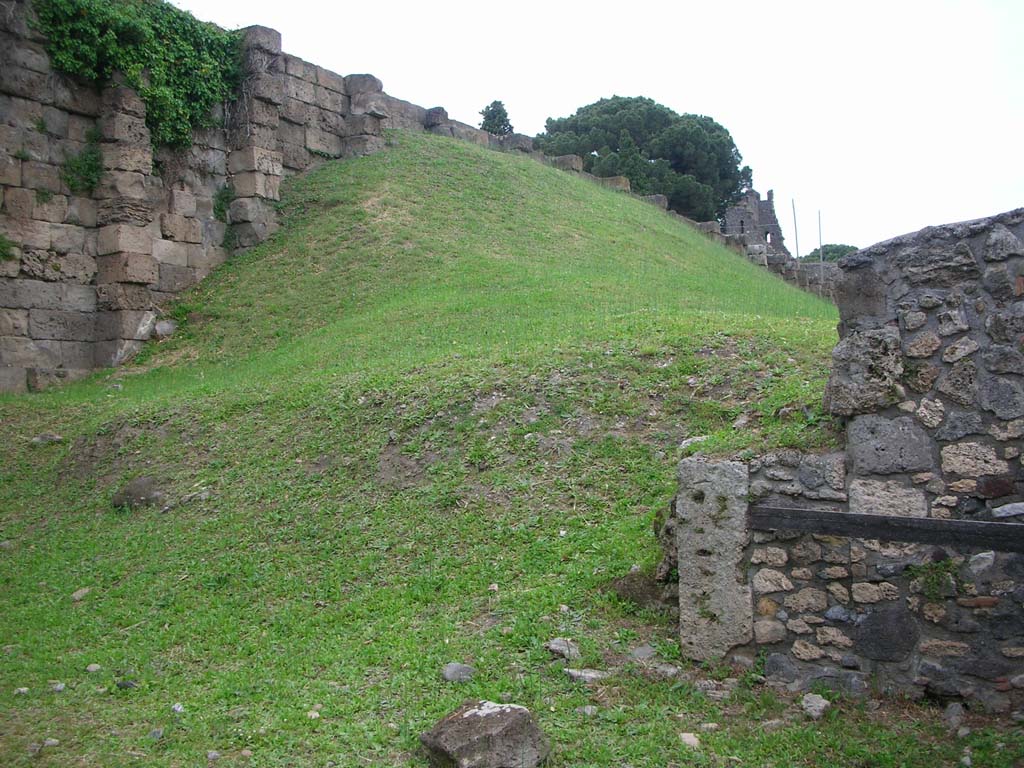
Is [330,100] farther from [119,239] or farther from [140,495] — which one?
[140,495]

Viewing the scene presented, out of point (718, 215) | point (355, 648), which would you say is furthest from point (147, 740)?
point (718, 215)

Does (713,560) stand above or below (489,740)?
above

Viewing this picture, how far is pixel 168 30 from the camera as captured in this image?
14984 mm

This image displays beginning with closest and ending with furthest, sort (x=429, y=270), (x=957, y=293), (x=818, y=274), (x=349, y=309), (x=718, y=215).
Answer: (x=957, y=293), (x=349, y=309), (x=429, y=270), (x=818, y=274), (x=718, y=215)

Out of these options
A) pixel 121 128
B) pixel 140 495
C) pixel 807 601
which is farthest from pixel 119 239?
pixel 807 601

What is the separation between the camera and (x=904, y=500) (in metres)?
4.67

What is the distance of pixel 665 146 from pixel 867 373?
36.1 m

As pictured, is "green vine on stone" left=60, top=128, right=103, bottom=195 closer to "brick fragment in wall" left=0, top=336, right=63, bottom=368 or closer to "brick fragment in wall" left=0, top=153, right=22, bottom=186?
"brick fragment in wall" left=0, top=153, right=22, bottom=186

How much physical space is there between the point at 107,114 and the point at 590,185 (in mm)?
11903

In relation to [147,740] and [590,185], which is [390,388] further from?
[590,185]

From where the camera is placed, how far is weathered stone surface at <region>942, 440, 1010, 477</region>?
4539 millimetres

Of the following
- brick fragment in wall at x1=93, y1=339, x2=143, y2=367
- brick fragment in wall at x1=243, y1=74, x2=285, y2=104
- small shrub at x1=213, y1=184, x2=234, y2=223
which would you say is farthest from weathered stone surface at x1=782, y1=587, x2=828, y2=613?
brick fragment in wall at x1=243, y1=74, x2=285, y2=104

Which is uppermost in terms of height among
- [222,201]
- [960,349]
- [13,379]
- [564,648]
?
[222,201]

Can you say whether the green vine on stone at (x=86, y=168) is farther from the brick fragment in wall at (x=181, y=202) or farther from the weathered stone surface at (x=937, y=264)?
the weathered stone surface at (x=937, y=264)
